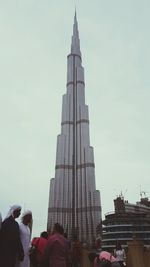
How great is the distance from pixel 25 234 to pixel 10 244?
0.76m

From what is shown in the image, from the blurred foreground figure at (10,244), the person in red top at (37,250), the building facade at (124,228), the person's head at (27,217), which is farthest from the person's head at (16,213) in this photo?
the building facade at (124,228)

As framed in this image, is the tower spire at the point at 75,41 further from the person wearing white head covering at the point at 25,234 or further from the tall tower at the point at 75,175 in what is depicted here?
the person wearing white head covering at the point at 25,234

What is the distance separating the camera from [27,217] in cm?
607

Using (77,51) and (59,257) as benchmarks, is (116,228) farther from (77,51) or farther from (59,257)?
(77,51)

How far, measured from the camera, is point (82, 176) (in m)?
133

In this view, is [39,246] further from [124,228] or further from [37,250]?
[124,228]

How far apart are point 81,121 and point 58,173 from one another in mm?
28483

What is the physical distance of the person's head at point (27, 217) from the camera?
19.8 feet

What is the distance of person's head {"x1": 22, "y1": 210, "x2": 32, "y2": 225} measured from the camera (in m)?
6.03

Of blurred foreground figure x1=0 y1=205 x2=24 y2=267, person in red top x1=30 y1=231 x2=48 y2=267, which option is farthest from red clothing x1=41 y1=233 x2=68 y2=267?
person in red top x1=30 y1=231 x2=48 y2=267

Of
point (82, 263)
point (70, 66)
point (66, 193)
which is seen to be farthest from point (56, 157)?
point (82, 263)

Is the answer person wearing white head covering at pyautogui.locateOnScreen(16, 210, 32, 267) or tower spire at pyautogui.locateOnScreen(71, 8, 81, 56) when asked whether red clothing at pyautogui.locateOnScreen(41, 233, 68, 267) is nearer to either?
person wearing white head covering at pyautogui.locateOnScreen(16, 210, 32, 267)

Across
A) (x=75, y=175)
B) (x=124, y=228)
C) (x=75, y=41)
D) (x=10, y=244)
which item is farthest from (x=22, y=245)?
(x=75, y=41)

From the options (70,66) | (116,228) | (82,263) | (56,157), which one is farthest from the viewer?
(70,66)
